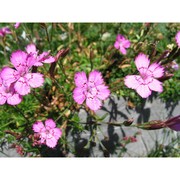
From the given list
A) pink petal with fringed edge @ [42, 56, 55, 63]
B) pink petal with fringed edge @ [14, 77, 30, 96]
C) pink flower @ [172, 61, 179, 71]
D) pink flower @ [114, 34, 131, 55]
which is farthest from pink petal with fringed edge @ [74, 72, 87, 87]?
pink flower @ [172, 61, 179, 71]

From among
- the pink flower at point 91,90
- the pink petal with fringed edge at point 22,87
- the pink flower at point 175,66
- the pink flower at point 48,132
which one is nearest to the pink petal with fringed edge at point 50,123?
the pink flower at point 48,132

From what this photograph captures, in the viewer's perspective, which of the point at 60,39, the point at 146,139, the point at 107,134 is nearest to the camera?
the point at 107,134

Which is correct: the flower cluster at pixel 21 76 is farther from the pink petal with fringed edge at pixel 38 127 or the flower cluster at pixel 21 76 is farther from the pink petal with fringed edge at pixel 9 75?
the pink petal with fringed edge at pixel 38 127

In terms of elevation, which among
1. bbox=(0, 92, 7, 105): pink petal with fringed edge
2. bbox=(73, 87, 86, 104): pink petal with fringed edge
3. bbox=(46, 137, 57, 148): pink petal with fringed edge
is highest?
bbox=(73, 87, 86, 104): pink petal with fringed edge

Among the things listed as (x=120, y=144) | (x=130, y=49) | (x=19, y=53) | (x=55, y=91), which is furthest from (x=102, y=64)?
(x=19, y=53)

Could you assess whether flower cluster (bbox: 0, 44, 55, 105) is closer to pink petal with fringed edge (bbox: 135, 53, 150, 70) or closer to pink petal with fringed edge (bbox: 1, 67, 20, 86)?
pink petal with fringed edge (bbox: 1, 67, 20, 86)

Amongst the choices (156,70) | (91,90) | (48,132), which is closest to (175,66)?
(156,70)
